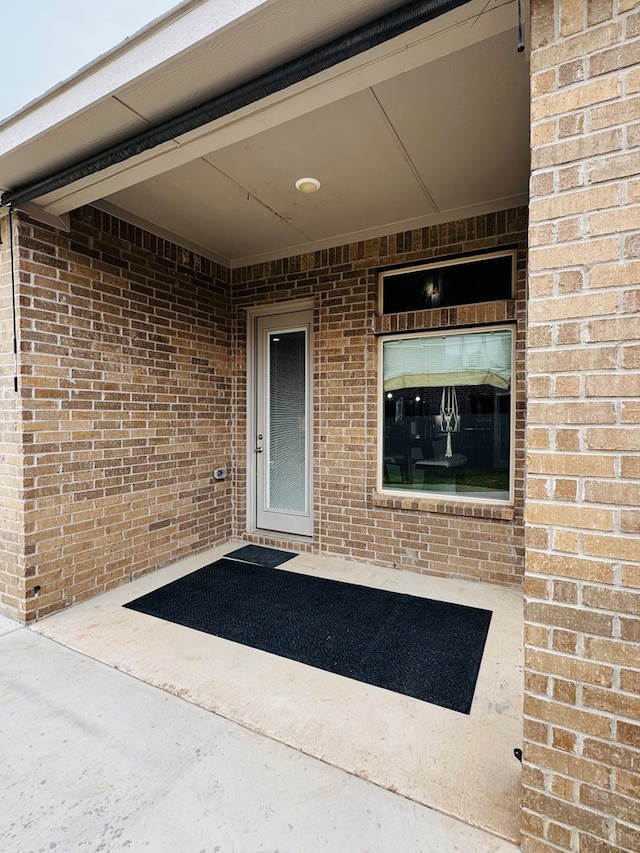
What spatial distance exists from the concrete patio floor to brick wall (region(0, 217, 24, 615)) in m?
0.47

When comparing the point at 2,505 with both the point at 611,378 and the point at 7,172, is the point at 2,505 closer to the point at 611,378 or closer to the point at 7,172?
the point at 7,172

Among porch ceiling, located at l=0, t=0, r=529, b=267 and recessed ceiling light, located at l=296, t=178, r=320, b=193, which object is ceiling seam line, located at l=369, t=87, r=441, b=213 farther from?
recessed ceiling light, located at l=296, t=178, r=320, b=193

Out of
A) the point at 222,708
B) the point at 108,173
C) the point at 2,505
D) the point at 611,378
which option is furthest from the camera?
the point at 2,505

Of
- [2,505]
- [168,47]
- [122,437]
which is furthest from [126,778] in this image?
[168,47]

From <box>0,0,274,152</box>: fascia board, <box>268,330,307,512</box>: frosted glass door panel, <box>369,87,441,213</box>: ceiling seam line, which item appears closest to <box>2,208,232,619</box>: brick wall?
<box>268,330,307,512</box>: frosted glass door panel

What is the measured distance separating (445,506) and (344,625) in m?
1.31

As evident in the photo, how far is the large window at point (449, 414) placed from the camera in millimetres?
3379

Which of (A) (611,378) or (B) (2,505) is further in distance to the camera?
(B) (2,505)

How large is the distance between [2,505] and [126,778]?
A: 2060 millimetres

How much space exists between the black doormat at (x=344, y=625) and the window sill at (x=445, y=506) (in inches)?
28.9

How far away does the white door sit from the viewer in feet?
13.9

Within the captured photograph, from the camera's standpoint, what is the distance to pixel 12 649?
2.44 metres

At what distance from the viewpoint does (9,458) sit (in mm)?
2760

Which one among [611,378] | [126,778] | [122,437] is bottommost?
[126,778]
